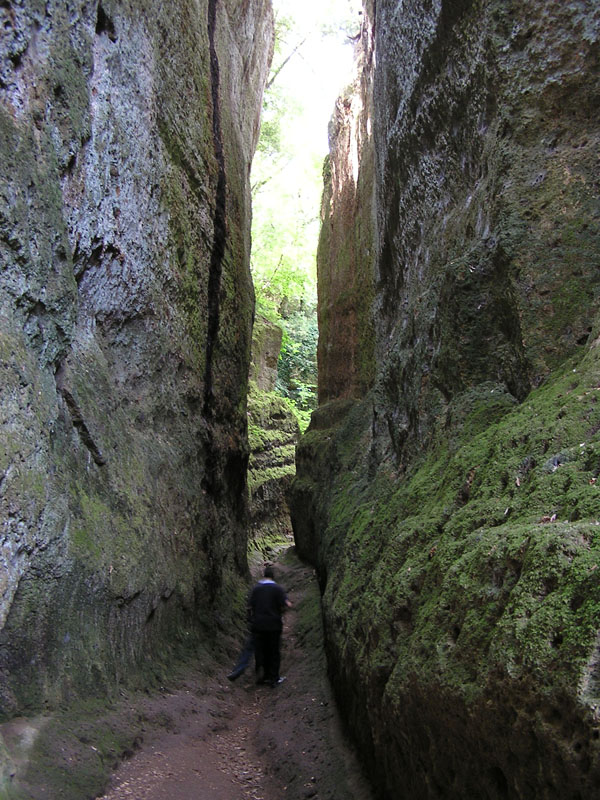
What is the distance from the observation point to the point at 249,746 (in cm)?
646

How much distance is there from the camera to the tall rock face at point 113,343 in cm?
507

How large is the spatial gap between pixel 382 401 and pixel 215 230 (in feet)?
17.4

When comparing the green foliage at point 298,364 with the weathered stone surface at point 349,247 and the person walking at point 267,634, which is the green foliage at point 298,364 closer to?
the weathered stone surface at point 349,247

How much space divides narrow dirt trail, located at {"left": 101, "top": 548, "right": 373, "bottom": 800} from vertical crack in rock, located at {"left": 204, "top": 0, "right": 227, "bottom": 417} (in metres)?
4.65

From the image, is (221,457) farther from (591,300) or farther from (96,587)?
(591,300)

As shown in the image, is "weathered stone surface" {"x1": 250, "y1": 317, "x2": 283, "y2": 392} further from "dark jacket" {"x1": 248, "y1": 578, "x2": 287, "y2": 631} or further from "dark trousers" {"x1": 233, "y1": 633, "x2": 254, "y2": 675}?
"dark trousers" {"x1": 233, "y1": 633, "x2": 254, "y2": 675}

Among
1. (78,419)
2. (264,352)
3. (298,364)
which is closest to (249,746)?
(78,419)

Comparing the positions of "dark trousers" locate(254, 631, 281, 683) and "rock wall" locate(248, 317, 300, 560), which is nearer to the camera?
"dark trousers" locate(254, 631, 281, 683)

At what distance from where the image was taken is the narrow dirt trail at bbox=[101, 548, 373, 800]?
202 inches

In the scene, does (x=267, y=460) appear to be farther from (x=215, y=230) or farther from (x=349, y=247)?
(x=215, y=230)

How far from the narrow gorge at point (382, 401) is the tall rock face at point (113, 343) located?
0.04m

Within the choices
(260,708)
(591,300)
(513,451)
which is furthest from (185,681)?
(591,300)

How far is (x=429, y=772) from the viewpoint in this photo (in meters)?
3.51

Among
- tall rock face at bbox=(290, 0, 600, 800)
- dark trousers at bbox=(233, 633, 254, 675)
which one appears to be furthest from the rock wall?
dark trousers at bbox=(233, 633, 254, 675)
